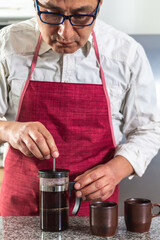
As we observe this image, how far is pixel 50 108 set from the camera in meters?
1.77

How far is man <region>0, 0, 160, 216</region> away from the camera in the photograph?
1.75 metres

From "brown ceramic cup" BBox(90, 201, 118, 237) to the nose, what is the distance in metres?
0.63

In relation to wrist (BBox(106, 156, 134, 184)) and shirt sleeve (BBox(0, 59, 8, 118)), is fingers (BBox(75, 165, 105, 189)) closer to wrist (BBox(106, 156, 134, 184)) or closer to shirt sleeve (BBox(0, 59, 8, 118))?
wrist (BBox(106, 156, 134, 184))

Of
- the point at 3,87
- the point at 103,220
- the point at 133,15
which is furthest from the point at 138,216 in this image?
the point at 133,15

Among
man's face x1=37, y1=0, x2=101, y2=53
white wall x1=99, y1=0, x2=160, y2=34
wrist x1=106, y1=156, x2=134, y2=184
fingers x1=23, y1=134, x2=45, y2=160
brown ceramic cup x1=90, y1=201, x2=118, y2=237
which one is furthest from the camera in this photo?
white wall x1=99, y1=0, x2=160, y2=34

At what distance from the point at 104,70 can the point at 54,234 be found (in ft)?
2.70

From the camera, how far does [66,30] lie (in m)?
1.52

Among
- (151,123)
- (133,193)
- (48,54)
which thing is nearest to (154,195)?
(133,193)

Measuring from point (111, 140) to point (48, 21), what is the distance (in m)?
0.61

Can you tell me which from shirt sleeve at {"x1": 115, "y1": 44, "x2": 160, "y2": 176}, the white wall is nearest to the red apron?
shirt sleeve at {"x1": 115, "y1": 44, "x2": 160, "y2": 176}

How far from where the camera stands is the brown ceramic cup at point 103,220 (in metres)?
1.26

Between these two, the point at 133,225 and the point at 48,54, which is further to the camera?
the point at 48,54

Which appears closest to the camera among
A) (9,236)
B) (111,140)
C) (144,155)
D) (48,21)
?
(9,236)

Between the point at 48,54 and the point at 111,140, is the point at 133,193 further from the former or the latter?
the point at 48,54
